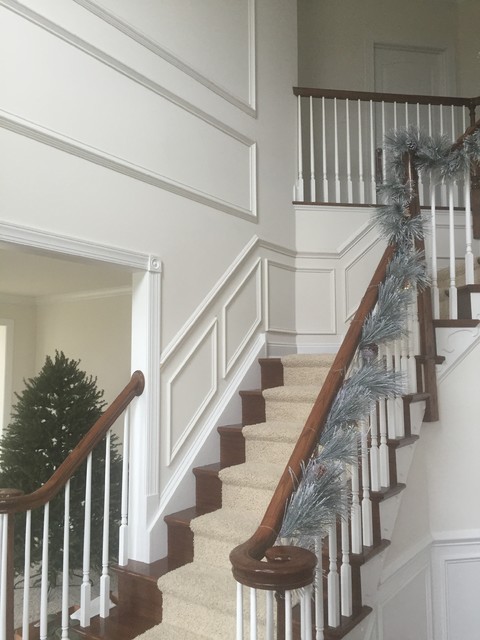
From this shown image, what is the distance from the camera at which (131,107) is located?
2658mm

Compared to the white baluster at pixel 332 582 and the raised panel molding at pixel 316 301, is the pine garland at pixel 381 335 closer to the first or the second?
the white baluster at pixel 332 582

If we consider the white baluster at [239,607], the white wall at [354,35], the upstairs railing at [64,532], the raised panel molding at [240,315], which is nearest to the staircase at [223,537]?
the upstairs railing at [64,532]

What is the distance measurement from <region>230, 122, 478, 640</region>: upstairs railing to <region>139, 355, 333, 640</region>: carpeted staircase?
0.16m

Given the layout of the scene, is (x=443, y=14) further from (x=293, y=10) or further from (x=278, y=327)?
(x=278, y=327)

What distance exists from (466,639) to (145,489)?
1.96 metres

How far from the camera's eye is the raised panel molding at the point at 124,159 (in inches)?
85.5

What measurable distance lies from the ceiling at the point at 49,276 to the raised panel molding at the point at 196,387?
70 centimetres

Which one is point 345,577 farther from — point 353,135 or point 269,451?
point 353,135

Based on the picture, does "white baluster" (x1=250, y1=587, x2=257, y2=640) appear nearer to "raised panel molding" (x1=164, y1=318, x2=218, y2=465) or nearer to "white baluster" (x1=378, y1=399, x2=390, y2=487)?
"white baluster" (x1=378, y1=399, x2=390, y2=487)

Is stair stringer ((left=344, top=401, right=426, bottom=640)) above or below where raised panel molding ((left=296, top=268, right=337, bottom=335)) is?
below

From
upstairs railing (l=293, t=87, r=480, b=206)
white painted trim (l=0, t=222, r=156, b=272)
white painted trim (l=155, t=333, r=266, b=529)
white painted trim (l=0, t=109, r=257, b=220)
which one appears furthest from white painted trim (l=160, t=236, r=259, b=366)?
upstairs railing (l=293, t=87, r=480, b=206)

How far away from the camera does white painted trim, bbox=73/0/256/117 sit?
8.33 ft

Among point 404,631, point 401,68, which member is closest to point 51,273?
point 404,631

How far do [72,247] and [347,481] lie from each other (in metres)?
1.52
